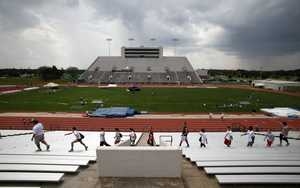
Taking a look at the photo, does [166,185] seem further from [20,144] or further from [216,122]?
[216,122]

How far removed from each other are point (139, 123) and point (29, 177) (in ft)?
62.8

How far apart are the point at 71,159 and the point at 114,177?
2.22 metres

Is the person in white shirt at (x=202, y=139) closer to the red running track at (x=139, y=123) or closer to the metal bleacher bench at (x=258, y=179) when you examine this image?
the metal bleacher bench at (x=258, y=179)

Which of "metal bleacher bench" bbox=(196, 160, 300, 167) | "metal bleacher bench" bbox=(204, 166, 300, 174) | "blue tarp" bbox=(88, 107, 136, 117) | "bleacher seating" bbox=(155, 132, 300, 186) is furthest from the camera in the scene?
"blue tarp" bbox=(88, 107, 136, 117)

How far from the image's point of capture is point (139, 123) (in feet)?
91.6

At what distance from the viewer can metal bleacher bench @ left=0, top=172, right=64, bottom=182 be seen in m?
8.74

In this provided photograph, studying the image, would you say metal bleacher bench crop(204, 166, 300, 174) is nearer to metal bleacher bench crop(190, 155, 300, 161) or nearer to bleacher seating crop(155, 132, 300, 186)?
bleacher seating crop(155, 132, 300, 186)

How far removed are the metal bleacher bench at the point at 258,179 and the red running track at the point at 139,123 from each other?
1607 cm

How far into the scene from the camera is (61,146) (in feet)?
52.7

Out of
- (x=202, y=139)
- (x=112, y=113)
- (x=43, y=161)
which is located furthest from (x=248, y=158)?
(x=112, y=113)

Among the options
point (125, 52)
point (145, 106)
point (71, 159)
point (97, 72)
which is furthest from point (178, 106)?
point (125, 52)

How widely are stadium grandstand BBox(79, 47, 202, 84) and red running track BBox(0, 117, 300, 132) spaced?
68.1 meters

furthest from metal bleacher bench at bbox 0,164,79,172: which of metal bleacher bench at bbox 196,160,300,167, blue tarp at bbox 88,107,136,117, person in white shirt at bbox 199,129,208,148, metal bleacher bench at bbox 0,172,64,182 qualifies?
blue tarp at bbox 88,107,136,117

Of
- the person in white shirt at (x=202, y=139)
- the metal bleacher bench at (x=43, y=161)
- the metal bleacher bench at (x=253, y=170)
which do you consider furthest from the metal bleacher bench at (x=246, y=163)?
the person in white shirt at (x=202, y=139)
